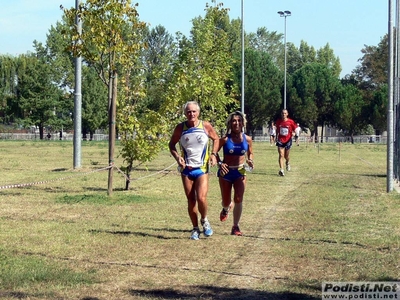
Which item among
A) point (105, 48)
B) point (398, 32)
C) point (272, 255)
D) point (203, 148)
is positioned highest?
point (398, 32)

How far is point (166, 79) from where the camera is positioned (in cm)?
2195

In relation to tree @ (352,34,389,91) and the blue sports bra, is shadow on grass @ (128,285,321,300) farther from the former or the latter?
tree @ (352,34,389,91)

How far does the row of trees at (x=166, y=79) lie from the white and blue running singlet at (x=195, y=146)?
5145mm

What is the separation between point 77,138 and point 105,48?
9909 millimetres

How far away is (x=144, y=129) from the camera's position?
56.2 feet

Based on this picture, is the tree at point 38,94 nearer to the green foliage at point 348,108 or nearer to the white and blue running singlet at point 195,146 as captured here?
the green foliage at point 348,108

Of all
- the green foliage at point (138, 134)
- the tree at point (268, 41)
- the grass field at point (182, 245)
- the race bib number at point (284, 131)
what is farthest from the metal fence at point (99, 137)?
the grass field at point (182, 245)

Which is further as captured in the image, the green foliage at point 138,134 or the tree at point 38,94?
the tree at point 38,94

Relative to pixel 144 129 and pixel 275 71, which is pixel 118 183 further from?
pixel 275 71

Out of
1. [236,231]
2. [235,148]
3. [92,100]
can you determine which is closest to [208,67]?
[235,148]

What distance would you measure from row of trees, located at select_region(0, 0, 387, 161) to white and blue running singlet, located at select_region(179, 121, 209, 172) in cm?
515

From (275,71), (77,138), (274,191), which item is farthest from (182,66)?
(275,71)

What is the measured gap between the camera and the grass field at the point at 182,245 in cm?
723

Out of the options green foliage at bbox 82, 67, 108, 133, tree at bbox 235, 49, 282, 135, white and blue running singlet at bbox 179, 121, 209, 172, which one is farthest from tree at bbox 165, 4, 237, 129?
tree at bbox 235, 49, 282, 135
